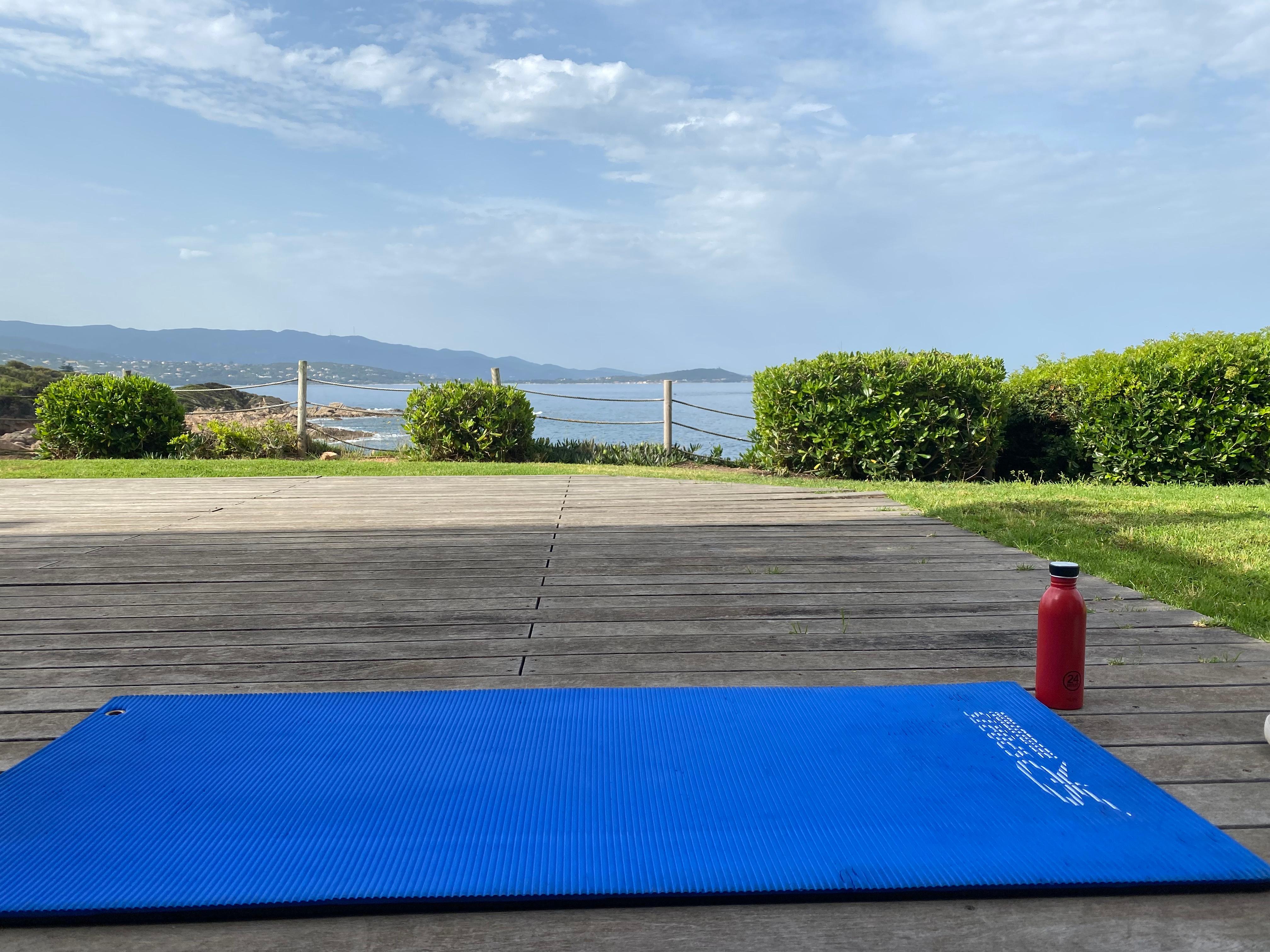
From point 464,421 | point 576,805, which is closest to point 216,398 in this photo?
point 464,421

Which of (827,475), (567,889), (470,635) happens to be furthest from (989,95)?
(567,889)

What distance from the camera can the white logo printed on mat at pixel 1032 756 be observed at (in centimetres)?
148

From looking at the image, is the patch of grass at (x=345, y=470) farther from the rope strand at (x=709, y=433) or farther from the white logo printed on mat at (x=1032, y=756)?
the white logo printed on mat at (x=1032, y=756)

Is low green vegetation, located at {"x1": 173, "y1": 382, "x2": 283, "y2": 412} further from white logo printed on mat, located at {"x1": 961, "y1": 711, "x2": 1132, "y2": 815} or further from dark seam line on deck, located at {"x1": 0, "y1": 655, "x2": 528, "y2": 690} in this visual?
white logo printed on mat, located at {"x1": 961, "y1": 711, "x2": 1132, "y2": 815}

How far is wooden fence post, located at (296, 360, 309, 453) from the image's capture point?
10.2 meters

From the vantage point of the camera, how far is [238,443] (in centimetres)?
993

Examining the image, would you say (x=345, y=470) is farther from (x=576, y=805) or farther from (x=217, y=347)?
(x=217, y=347)

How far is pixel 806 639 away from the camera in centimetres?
255

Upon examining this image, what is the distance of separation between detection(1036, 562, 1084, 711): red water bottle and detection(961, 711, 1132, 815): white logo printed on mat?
0.56ft

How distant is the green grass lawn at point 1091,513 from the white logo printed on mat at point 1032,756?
1449mm

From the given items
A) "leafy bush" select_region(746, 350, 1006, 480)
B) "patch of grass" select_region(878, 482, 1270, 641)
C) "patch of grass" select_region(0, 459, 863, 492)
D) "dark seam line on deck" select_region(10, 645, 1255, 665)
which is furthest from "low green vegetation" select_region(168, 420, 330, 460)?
"dark seam line on deck" select_region(10, 645, 1255, 665)

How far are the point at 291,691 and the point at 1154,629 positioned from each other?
2714 mm

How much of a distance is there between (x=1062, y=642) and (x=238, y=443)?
10057 mm

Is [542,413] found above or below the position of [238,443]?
above
